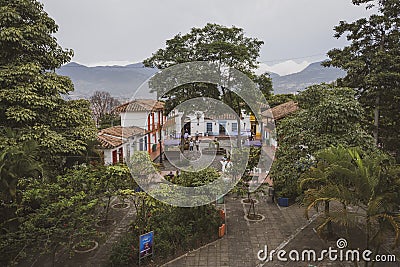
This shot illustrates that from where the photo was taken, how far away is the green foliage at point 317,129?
9328mm

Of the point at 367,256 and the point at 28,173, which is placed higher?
the point at 28,173

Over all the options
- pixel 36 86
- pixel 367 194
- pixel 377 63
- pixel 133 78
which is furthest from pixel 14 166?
pixel 377 63

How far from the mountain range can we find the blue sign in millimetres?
3715

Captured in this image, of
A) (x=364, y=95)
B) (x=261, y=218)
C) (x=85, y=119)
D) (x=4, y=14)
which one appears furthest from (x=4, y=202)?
(x=364, y=95)

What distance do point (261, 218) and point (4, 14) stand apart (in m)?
10.7

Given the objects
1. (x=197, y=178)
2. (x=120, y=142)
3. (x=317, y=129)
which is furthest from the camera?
(x=120, y=142)

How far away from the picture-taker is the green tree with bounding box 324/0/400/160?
1208 cm

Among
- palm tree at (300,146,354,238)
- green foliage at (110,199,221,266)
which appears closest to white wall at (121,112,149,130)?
green foliage at (110,199,221,266)

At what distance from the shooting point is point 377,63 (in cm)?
1198

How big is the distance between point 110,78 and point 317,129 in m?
21.0

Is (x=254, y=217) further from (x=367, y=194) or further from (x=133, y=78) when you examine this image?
(x=133, y=78)

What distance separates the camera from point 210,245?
924 cm

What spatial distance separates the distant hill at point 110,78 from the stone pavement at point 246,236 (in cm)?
486

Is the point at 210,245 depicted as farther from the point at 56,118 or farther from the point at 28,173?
the point at 56,118
